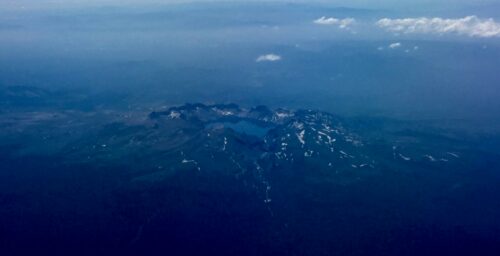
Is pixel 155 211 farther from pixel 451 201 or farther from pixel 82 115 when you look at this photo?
pixel 82 115

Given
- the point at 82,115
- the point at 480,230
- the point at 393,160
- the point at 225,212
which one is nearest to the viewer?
the point at 480,230

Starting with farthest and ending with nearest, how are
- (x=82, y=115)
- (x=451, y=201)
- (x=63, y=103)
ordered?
(x=63, y=103) < (x=82, y=115) < (x=451, y=201)

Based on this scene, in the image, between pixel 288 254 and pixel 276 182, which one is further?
pixel 276 182

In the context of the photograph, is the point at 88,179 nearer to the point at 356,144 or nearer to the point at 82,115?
the point at 82,115

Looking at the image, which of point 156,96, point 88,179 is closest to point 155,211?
point 88,179

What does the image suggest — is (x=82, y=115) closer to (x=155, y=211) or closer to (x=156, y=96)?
(x=156, y=96)

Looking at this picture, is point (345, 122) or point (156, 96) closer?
point (345, 122)

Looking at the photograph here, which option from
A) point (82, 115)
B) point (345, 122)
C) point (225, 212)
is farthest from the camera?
point (82, 115)

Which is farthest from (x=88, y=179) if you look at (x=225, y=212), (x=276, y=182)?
(x=276, y=182)

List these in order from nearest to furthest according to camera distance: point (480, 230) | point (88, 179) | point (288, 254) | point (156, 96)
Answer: point (288, 254), point (480, 230), point (88, 179), point (156, 96)
